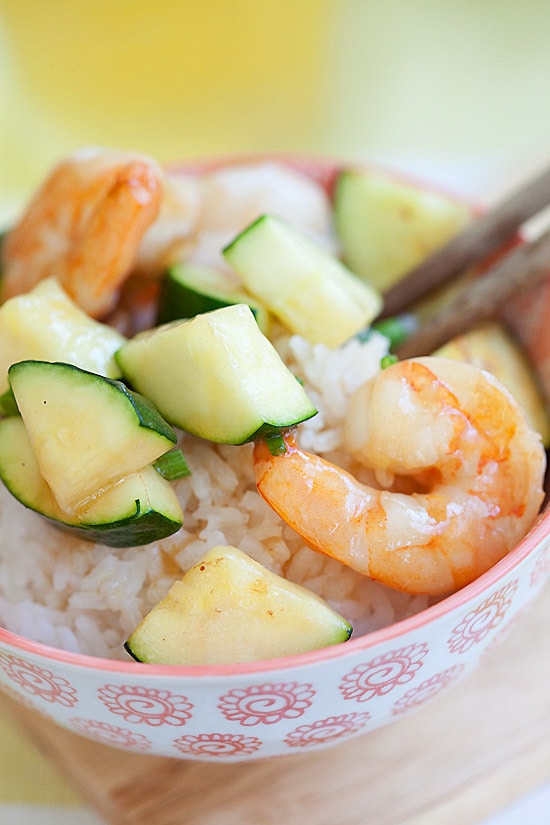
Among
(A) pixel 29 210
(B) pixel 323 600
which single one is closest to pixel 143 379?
(B) pixel 323 600

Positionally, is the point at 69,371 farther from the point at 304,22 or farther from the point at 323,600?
the point at 304,22

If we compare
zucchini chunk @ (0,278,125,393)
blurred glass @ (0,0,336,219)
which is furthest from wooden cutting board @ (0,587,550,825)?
blurred glass @ (0,0,336,219)

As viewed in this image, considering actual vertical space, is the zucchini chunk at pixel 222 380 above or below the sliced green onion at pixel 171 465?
above

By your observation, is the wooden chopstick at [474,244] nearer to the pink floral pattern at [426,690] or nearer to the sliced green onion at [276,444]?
the sliced green onion at [276,444]

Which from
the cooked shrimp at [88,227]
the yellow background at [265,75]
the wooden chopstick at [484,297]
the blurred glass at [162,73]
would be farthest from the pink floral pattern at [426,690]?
the blurred glass at [162,73]

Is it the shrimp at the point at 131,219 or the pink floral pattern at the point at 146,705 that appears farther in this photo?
the shrimp at the point at 131,219

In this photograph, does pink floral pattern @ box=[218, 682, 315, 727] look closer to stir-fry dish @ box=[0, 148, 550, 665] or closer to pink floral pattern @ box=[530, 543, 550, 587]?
stir-fry dish @ box=[0, 148, 550, 665]

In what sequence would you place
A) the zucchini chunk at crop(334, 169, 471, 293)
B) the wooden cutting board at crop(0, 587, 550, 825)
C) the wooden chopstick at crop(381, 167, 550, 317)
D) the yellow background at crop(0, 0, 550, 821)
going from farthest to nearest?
the yellow background at crop(0, 0, 550, 821), the zucchini chunk at crop(334, 169, 471, 293), the wooden chopstick at crop(381, 167, 550, 317), the wooden cutting board at crop(0, 587, 550, 825)
